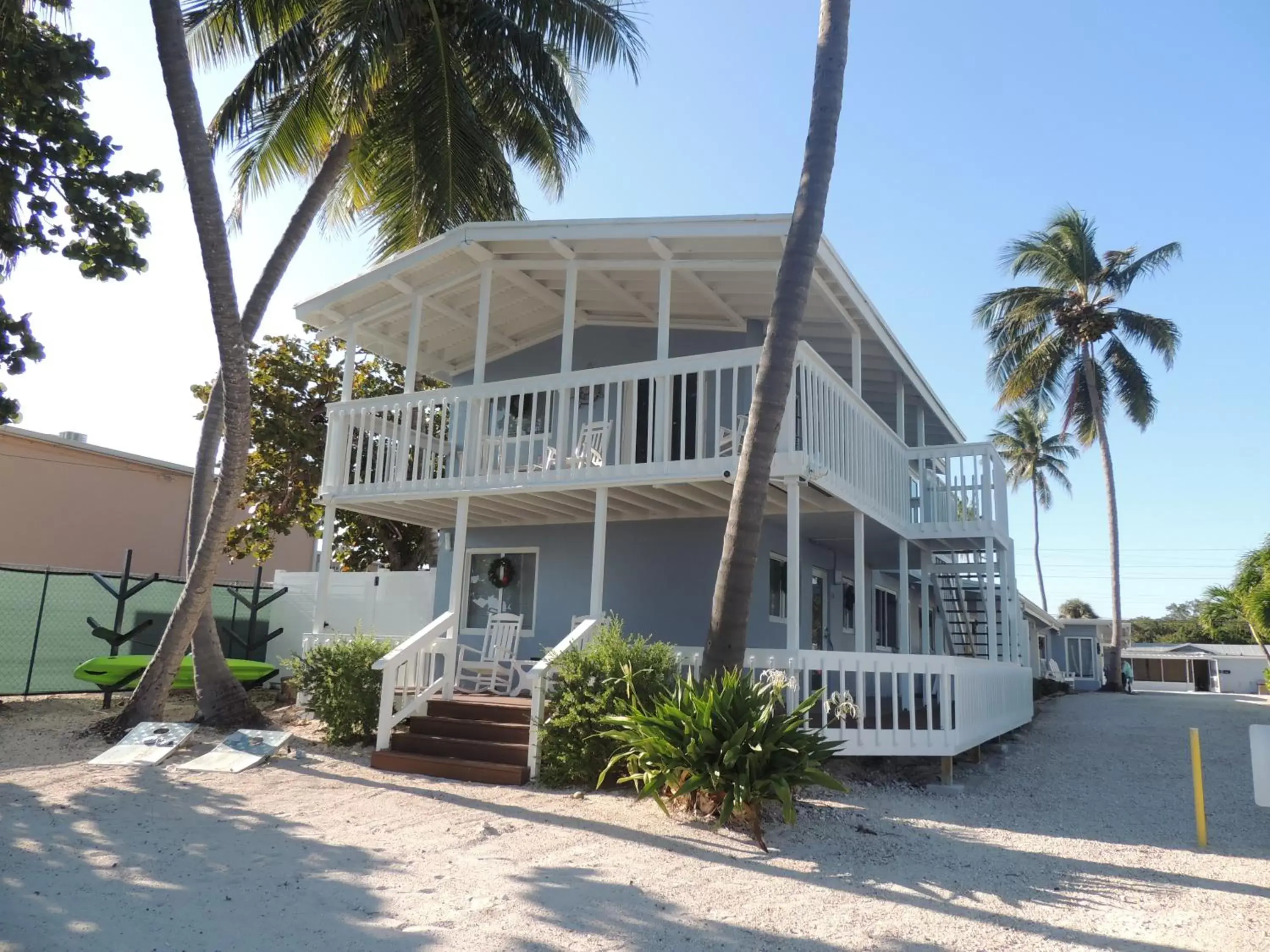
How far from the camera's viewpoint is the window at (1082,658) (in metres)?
43.0

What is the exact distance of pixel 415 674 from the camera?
10.6 m

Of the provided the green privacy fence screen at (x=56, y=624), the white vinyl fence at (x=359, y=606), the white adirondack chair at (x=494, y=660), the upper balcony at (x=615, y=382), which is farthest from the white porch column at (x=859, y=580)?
the green privacy fence screen at (x=56, y=624)

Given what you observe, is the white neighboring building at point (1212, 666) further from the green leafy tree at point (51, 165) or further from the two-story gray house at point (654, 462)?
the green leafy tree at point (51, 165)

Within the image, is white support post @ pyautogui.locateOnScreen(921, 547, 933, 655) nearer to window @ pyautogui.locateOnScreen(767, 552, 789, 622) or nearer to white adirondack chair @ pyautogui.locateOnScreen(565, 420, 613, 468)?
window @ pyautogui.locateOnScreen(767, 552, 789, 622)

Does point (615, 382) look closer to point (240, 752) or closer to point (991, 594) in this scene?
point (240, 752)

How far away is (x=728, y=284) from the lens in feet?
40.2

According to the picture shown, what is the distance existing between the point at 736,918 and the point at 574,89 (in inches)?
574

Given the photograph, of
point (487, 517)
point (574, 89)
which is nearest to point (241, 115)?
point (574, 89)

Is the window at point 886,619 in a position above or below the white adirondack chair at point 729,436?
below

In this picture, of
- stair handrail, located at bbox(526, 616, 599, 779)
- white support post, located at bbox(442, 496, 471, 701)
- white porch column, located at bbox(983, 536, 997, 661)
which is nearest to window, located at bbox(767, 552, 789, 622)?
white porch column, located at bbox(983, 536, 997, 661)

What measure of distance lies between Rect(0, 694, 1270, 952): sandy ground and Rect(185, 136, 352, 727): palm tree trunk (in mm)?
1567

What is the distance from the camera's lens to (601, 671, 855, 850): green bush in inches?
265

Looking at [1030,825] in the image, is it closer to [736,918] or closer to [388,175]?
[736,918]

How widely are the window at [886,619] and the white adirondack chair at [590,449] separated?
7.50m
